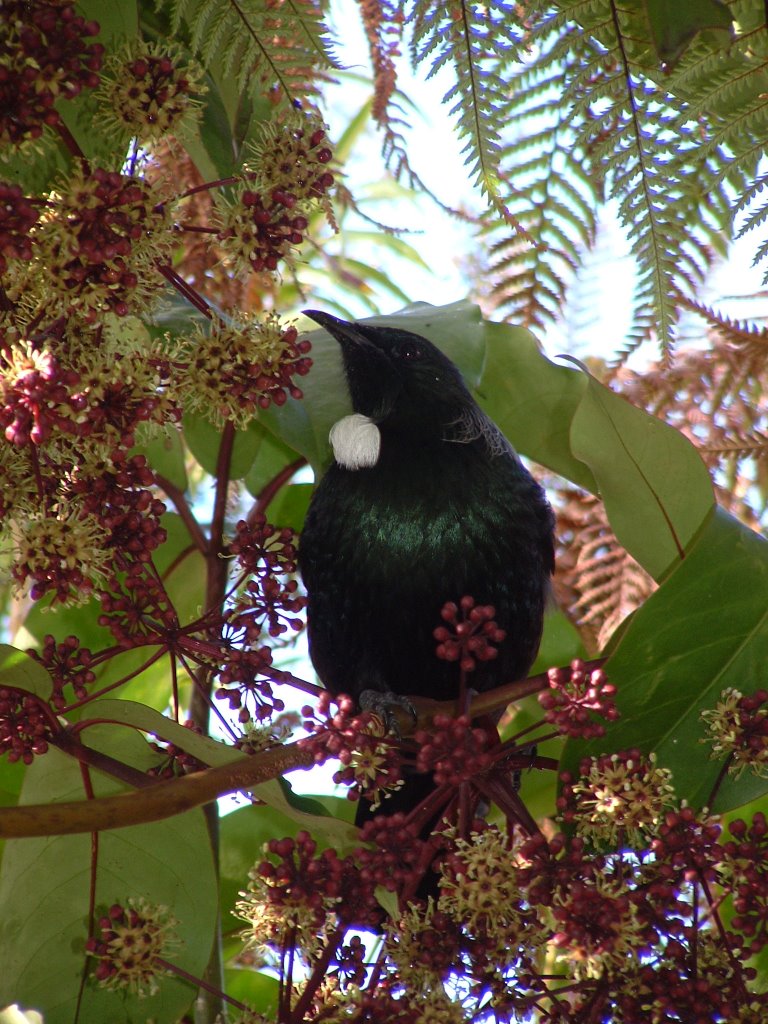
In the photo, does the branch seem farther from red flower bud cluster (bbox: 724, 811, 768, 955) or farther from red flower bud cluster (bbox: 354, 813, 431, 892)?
red flower bud cluster (bbox: 724, 811, 768, 955)

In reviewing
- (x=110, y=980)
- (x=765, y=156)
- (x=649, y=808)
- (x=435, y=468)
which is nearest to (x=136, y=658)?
(x=435, y=468)

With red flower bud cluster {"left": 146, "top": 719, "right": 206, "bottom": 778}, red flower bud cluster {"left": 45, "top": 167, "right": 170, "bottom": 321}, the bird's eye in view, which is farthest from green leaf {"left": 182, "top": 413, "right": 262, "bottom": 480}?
red flower bud cluster {"left": 45, "top": 167, "right": 170, "bottom": 321}

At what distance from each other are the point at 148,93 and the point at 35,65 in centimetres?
16

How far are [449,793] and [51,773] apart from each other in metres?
0.53

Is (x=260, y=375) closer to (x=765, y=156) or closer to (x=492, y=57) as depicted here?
(x=492, y=57)

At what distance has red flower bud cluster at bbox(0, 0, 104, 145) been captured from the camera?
1.12 m

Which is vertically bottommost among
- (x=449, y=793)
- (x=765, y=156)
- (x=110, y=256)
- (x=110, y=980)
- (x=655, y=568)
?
(x=110, y=980)

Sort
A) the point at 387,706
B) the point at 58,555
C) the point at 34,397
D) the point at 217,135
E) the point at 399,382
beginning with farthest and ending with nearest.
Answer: the point at 399,382 → the point at 387,706 → the point at 217,135 → the point at 58,555 → the point at 34,397

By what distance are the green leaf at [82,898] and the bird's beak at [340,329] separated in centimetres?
84

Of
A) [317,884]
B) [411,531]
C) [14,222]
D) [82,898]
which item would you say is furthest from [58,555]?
[411,531]

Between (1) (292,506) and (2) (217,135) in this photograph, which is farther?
(1) (292,506)

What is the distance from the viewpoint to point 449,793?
135 cm

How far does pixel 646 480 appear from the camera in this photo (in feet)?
5.31

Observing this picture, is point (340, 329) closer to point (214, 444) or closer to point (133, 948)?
point (214, 444)
